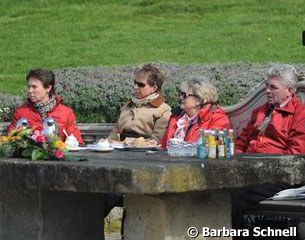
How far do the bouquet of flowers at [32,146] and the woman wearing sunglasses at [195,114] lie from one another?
1300 mm

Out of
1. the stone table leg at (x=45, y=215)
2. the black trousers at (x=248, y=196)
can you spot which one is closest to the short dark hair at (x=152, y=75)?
the stone table leg at (x=45, y=215)

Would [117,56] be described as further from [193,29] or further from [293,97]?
[293,97]

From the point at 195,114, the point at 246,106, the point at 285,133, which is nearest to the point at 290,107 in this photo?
the point at 285,133

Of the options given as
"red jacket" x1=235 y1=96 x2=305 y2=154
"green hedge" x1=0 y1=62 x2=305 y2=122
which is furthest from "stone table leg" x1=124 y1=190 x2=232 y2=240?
"green hedge" x1=0 y1=62 x2=305 y2=122

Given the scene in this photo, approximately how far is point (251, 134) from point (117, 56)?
9.46 meters

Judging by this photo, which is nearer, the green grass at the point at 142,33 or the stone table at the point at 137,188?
the stone table at the point at 137,188

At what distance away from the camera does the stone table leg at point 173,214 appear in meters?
6.40

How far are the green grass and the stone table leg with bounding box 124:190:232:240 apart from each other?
25.6 ft

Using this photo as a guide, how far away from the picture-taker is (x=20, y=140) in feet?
22.5

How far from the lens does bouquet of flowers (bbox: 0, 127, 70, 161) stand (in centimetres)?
664

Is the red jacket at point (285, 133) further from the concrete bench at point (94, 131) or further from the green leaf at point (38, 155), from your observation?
the concrete bench at point (94, 131)

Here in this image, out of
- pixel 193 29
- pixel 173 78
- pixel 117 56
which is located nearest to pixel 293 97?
pixel 173 78

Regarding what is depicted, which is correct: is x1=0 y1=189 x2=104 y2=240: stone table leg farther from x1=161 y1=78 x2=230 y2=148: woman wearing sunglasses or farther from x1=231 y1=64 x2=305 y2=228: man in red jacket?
x1=231 y1=64 x2=305 y2=228: man in red jacket

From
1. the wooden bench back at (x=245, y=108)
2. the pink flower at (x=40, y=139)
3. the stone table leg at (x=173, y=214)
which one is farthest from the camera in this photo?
the wooden bench back at (x=245, y=108)
